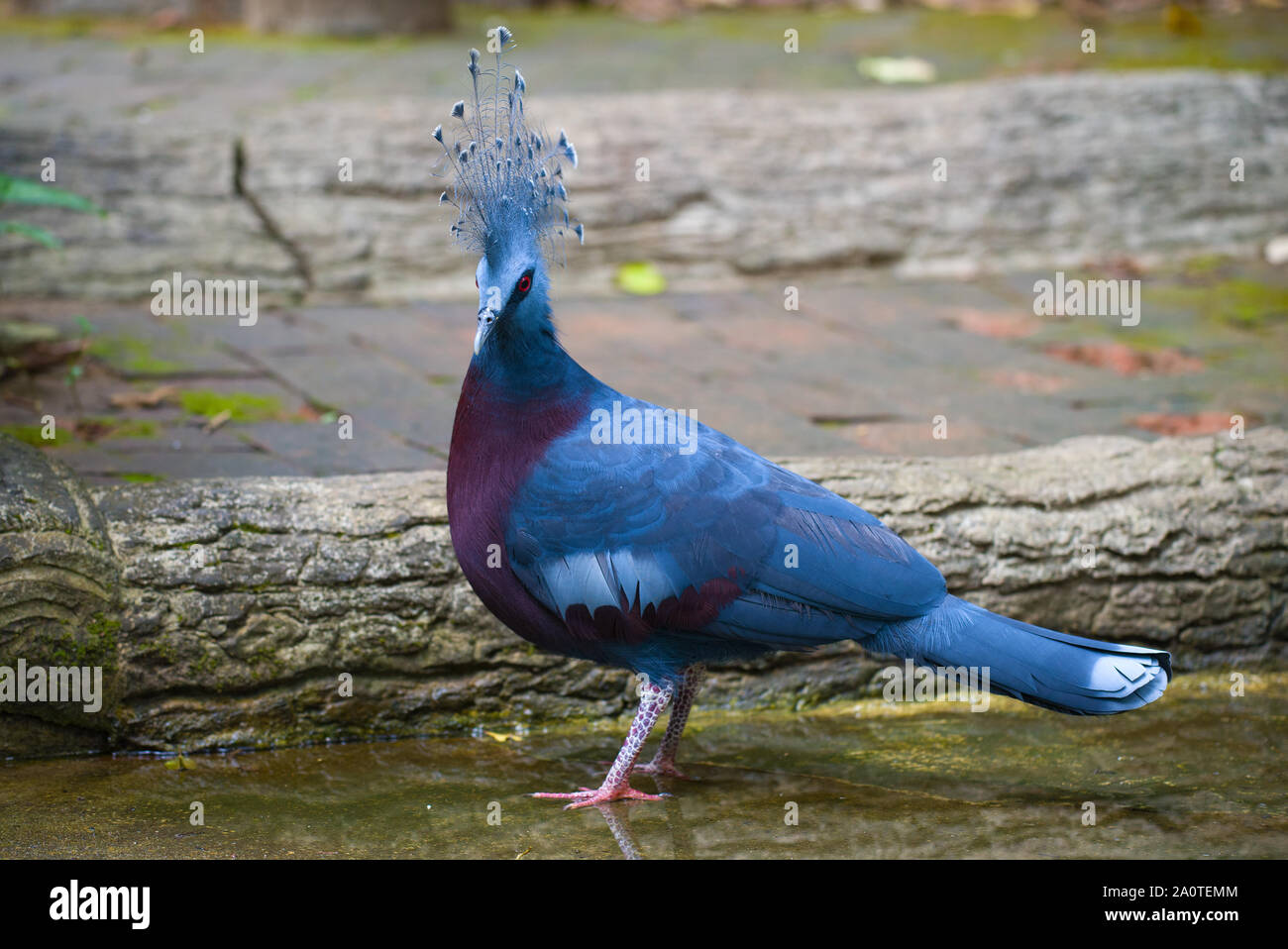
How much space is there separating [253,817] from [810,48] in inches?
231

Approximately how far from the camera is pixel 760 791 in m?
3.07

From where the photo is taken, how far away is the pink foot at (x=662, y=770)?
3.22 meters

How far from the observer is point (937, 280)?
6.18 m

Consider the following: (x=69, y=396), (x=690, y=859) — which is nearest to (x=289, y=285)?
(x=69, y=396)

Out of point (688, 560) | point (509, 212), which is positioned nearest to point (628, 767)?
point (688, 560)

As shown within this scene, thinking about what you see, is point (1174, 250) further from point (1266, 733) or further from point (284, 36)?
point (284, 36)

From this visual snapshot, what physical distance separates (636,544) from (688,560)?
0.12 meters

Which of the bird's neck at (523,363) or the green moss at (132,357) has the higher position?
the bird's neck at (523,363)

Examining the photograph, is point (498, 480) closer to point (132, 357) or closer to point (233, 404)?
point (233, 404)

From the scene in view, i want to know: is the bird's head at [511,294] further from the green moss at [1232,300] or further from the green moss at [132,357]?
the green moss at [1232,300]

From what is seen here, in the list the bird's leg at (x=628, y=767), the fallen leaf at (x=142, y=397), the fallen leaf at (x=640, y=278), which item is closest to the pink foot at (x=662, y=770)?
the bird's leg at (x=628, y=767)

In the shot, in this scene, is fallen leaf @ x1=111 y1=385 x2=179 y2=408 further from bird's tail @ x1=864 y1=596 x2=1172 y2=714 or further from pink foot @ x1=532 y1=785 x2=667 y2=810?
bird's tail @ x1=864 y1=596 x2=1172 y2=714

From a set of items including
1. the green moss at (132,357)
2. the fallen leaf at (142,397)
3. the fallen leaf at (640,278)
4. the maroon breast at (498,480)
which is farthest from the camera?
the fallen leaf at (640,278)

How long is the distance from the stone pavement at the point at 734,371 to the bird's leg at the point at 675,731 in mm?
1113
